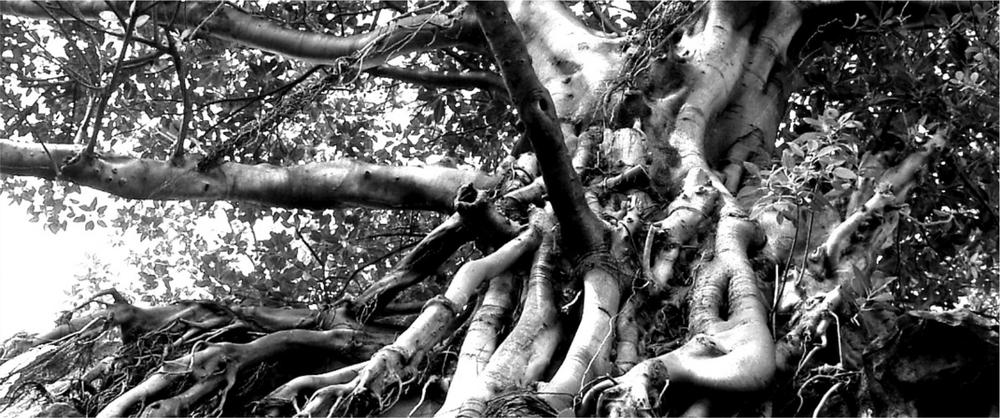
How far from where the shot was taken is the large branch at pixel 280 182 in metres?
3.79

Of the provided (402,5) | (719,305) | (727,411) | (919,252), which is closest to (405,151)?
(402,5)

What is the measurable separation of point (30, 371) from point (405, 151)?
395cm

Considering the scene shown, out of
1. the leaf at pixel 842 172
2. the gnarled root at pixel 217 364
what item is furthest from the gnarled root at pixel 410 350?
the leaf at pixel 842 172

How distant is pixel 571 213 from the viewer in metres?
3.11

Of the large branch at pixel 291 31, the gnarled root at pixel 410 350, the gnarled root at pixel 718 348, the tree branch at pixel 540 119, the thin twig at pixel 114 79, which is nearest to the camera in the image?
the gnarled root at pixel 718 348

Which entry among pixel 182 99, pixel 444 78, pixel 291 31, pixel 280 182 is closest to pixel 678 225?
pixel 280 182

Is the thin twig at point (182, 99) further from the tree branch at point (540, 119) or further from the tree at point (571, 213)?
the tree branch at point (540, 119)

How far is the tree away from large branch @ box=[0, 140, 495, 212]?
0.04 ft

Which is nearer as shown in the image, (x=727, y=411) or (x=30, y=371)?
(x=727, y=411)

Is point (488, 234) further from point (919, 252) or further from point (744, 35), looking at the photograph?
point (919, 252)

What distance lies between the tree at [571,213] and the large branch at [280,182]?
0.01m

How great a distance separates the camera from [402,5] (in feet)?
20.6

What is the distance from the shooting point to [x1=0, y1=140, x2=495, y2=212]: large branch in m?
3.79

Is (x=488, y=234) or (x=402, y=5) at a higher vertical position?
(x=402, y=5)
